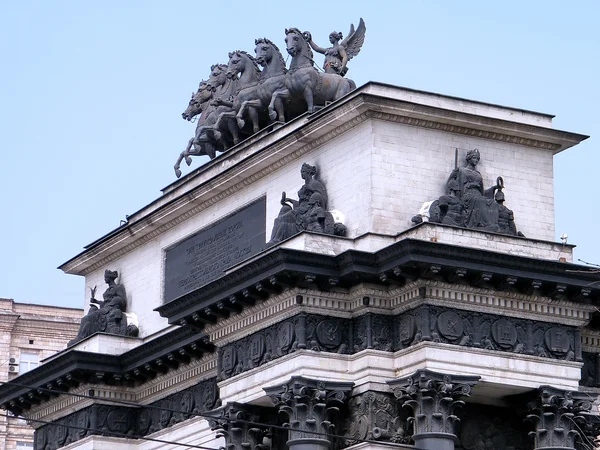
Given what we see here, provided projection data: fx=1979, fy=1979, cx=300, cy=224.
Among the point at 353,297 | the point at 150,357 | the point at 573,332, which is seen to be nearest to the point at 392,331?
the point at 353,297

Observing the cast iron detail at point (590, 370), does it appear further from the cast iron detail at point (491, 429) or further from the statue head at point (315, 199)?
the statue head at point (315, 199)

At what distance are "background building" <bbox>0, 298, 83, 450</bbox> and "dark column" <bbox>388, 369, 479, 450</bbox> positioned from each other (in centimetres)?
4178

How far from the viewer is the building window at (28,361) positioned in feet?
270

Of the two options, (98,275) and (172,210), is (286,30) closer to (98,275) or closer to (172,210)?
(172,210)

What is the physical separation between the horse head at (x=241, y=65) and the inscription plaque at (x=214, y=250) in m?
4.25

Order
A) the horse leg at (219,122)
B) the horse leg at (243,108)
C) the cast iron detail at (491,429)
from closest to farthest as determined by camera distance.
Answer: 1. the cast iron detail at (491,429)
2. the horse leg at (243,108)
3. the horse leg at (219,122)

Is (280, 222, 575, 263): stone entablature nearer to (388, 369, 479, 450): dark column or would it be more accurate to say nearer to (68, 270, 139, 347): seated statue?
(388, 369, 479, 450): dark column

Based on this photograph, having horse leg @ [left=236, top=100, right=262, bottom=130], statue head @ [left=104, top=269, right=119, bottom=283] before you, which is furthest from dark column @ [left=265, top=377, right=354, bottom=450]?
statue head @ [left=104, top=269, right=119, bottom=283]

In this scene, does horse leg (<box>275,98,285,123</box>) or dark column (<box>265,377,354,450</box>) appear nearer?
dark column (<box>265,377,354,450</box>)

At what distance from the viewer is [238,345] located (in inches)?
1809

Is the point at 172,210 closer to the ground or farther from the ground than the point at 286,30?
closer to the ground

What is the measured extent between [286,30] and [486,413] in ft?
39.3

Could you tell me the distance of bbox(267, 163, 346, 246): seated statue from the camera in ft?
147

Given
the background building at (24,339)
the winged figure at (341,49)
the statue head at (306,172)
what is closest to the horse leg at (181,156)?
the winged figure at (341,49)
